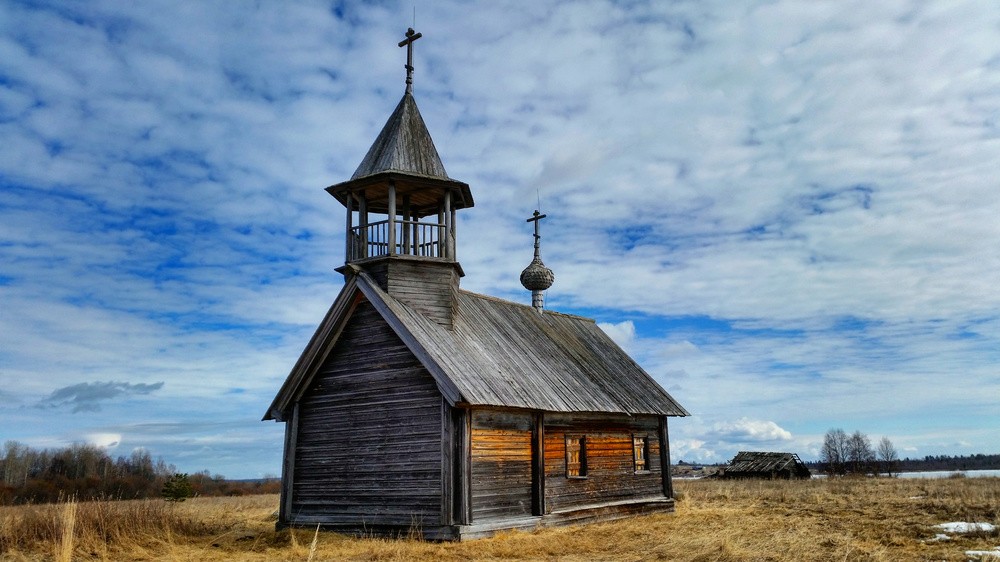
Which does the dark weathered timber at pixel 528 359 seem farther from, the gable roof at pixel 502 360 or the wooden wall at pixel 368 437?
the wooden wall at pixel 368 437

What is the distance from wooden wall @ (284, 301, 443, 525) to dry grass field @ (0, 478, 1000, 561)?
931 mm

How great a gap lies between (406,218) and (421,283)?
2.39 meters

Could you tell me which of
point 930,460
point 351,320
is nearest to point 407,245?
point 351,320

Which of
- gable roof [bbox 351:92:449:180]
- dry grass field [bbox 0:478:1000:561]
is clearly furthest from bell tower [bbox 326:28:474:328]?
dry grass field [bbox 0:478:1000:561]

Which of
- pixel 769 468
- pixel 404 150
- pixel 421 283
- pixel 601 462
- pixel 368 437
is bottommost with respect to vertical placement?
pixel 769 468

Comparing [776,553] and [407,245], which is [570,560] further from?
[407,245]

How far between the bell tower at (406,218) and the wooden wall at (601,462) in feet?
14.2

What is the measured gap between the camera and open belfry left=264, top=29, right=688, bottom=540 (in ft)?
54.2

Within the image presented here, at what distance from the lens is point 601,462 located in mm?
20875

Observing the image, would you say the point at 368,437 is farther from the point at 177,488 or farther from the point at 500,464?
the point at 177,488

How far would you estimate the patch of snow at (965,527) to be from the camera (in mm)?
15959

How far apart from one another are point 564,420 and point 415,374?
4.60 metres

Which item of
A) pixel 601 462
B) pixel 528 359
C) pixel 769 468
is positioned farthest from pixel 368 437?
pixel 769 468

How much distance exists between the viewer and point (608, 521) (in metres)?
20.5
